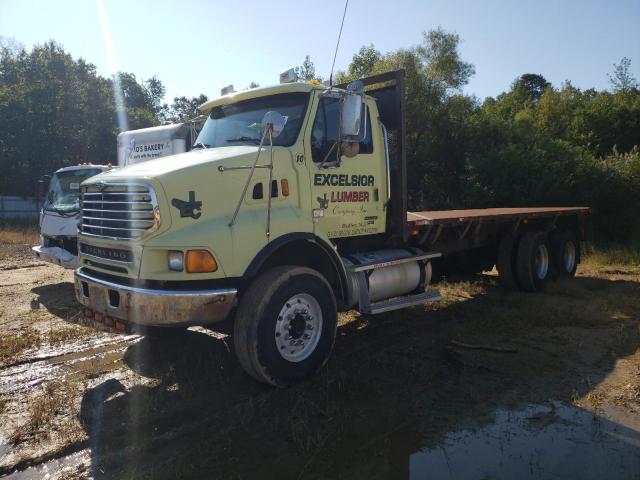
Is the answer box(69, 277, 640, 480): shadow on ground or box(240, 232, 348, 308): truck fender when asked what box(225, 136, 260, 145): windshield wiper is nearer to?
box(240, 232, 348, 308): truck fender

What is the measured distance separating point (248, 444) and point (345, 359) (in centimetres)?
202

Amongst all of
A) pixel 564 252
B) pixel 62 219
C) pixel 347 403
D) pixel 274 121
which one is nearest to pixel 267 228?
pixel 274 121

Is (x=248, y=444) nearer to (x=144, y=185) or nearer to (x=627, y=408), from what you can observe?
(x=144, y=185)

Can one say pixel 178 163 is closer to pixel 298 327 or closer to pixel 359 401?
pixel 298 327

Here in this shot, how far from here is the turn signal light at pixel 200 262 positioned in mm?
4227

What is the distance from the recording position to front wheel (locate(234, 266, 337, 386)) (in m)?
4.43

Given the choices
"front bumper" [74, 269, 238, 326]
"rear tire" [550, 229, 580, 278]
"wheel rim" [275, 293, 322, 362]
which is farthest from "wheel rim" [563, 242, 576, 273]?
"front bumper" [74, 269, 238, 326]

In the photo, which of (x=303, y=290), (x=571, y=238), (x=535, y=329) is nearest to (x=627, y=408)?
(x=535, y=329)

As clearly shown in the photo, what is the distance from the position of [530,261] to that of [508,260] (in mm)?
366

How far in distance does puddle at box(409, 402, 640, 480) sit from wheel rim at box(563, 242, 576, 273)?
22.2ft

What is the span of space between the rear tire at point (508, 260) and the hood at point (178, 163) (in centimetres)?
580

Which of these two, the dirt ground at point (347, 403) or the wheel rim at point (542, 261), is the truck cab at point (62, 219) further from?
the wheel rim at point (542, 261)

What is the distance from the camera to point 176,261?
13.9 ft

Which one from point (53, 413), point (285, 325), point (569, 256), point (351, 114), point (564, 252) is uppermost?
point (351, 114)
